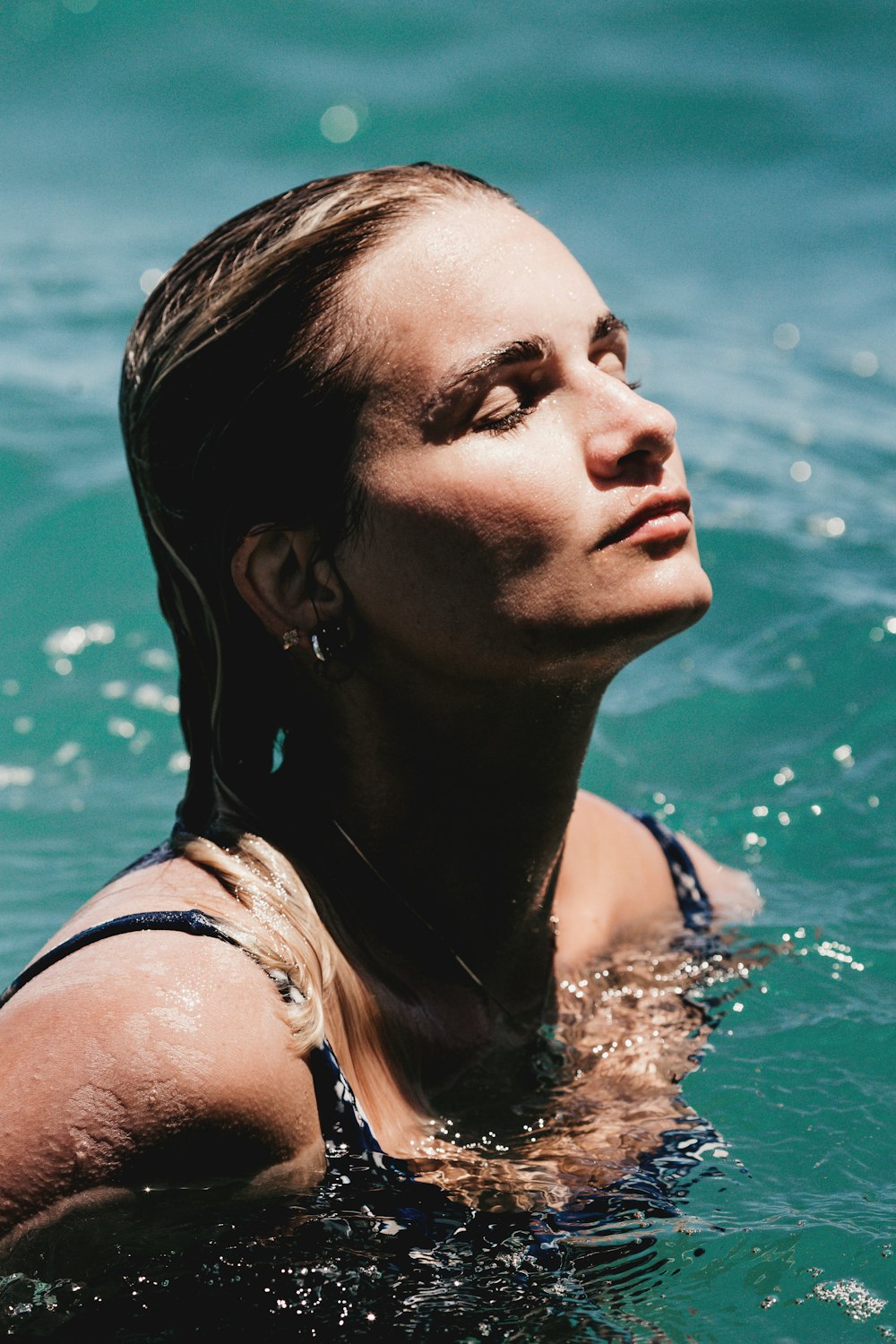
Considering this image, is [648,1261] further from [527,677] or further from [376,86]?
[376,86]

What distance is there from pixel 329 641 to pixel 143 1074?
88 cm

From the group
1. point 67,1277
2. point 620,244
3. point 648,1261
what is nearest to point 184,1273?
point 67,1277

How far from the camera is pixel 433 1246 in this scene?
2.53m

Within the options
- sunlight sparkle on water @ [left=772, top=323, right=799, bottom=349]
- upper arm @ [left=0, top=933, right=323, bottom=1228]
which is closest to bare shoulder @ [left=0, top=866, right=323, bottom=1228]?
upper arm @ [left=0, top=933, right=323, bottom=1228]

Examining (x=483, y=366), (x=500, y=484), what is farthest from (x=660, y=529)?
(x=483, y=366)

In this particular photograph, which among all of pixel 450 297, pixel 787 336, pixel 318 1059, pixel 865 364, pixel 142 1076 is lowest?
pixel 318 1059

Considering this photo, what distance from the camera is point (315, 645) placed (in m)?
2.80

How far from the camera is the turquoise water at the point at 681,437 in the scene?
3053 millimetres

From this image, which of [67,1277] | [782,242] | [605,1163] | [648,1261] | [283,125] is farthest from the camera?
[283,125]

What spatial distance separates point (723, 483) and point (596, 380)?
13.7 feet

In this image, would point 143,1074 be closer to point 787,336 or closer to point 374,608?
point 374,608

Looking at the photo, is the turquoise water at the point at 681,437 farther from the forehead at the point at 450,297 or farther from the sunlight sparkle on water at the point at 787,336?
the forehead at the point at 450,297

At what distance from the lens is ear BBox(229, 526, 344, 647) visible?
278 cm

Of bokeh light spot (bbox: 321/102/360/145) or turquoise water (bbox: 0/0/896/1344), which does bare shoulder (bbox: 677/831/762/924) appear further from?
bokeh light spot (bbox: 321/102/360/145)
